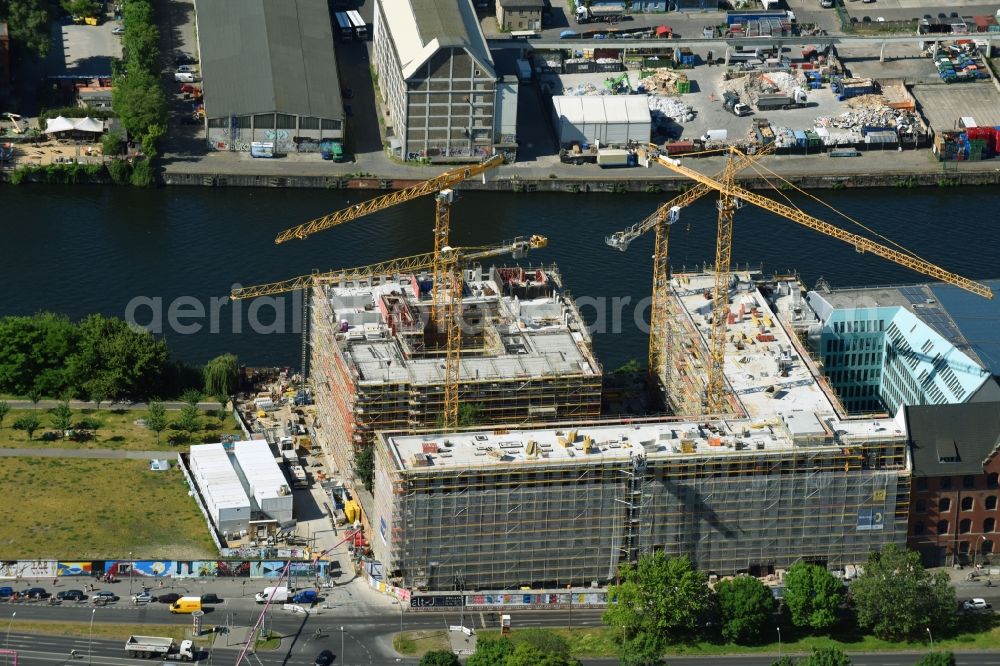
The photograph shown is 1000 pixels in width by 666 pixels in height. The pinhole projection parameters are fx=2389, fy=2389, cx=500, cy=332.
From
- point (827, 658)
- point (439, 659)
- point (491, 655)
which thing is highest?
point (827, 658)

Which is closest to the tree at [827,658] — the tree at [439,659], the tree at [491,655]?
the tree at [491,655]

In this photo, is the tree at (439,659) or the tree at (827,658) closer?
the tree at (827,658)

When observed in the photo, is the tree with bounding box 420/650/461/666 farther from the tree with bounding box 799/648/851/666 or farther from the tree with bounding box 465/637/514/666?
the tree with bounding box 799/648/851/666

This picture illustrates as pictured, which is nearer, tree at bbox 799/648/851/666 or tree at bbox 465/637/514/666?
tree at bbox 799/648/851/666

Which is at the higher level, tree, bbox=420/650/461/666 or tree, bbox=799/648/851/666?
tree, bbox=799/648/851/666

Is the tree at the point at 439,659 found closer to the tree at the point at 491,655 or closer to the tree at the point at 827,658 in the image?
the tree at the point at 491,655

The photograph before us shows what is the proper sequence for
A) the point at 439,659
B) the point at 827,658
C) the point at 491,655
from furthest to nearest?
the point at 491,655, the point at 439,659, the point at 827,658

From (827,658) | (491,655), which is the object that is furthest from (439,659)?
(827,658)

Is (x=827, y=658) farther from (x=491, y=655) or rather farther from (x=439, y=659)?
(x=439, y=659)

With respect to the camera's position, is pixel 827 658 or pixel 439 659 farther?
pixel 439 659

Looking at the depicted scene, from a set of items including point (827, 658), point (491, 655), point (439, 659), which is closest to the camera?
point (827, 658)

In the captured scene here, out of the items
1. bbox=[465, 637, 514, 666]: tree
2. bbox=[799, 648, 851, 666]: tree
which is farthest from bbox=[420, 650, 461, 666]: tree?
bbox=[799, 648, 851, 666]: tree
